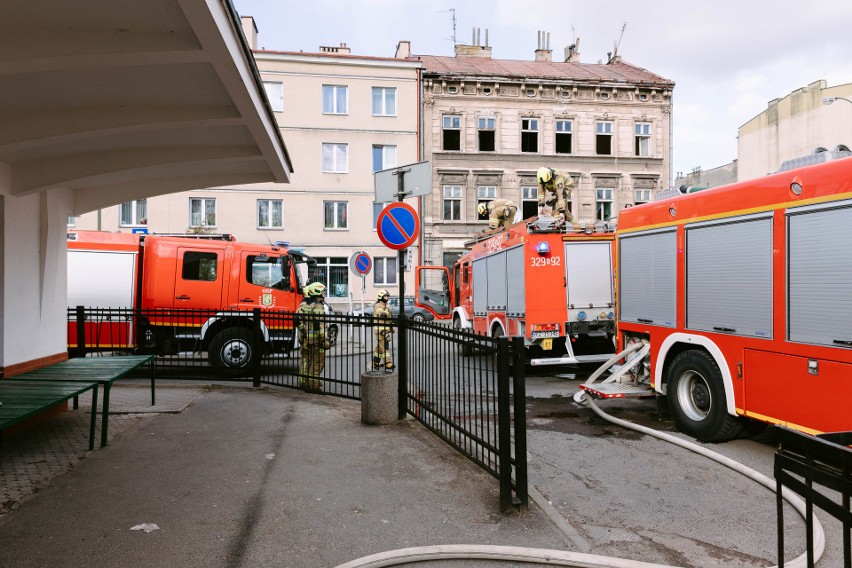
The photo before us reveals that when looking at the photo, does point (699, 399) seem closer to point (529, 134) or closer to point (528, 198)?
point (528, 198)

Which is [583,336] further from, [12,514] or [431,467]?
[12,514]

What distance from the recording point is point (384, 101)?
31.0 m

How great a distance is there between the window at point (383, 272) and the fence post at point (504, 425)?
26790 millimetres

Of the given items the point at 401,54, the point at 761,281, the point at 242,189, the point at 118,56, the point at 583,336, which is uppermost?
the point at 401,54

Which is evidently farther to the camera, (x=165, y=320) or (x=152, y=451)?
(x=165, y=320)

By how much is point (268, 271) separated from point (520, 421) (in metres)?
8.95

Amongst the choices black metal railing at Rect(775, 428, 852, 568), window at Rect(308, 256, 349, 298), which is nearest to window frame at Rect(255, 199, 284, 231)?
window at Rect(308, 256, 349, 298)

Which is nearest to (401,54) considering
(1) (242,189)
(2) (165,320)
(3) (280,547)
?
(1) (242,189)

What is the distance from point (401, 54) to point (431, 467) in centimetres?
3225

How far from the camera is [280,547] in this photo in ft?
11.8

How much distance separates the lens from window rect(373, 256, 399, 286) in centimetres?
3089

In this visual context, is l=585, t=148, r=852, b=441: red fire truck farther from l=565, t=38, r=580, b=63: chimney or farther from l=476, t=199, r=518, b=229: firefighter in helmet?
l=565, t=38, r=580, b=63: chimney

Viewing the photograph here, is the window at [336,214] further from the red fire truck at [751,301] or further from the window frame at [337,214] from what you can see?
the red fire truck at [751,301]

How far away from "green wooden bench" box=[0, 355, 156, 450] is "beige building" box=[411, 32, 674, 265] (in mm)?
24397
